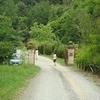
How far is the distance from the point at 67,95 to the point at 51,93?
41.3 inches

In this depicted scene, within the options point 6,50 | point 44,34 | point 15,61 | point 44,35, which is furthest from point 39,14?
point 6,50

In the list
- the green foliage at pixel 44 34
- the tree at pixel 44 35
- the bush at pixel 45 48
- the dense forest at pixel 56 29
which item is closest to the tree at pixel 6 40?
the dense forest at pixel 56 29

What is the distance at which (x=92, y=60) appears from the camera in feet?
109

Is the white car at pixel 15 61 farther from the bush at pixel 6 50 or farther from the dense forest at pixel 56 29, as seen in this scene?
the bush at pixel 6 50

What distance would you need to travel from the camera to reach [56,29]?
9731 centimetres

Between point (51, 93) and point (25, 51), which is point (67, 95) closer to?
point (51, 93)

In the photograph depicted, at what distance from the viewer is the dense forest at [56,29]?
1367 inches

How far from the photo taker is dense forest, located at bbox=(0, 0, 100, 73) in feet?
114

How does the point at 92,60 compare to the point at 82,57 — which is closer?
the point at 92,60

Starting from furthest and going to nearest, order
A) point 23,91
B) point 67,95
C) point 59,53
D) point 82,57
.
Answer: point 59,53 < point 82,57 < point 23,91 < point 67,95

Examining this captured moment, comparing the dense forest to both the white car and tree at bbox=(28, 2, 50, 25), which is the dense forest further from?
the white car

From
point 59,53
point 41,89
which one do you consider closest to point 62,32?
point 59,53

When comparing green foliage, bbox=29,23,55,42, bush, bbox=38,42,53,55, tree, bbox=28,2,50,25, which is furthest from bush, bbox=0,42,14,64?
tree, bbox=28,2,50,25

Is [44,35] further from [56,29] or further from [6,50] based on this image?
[6,50]
